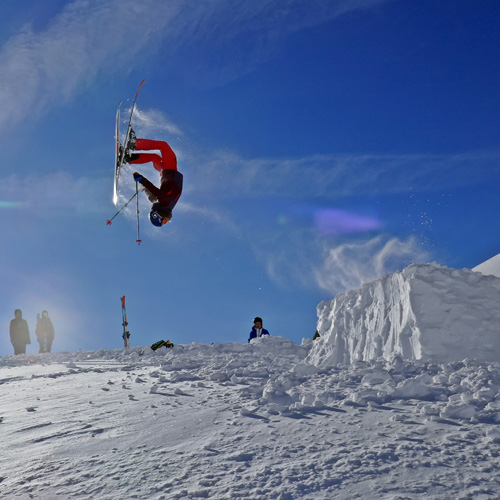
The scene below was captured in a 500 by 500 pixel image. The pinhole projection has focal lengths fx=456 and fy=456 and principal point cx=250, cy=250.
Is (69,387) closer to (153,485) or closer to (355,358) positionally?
(153,485)

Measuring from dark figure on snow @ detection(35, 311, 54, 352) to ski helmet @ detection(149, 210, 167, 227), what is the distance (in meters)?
12.2

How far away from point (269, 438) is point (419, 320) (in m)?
4.65

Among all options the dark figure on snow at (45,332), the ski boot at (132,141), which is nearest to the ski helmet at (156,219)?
the ski boot at (132,141)

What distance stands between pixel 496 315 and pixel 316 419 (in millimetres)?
4911

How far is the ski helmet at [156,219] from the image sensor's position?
952cm

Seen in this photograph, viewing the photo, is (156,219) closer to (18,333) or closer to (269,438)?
(269,438)

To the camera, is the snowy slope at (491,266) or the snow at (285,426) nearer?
the snow at (285,426)

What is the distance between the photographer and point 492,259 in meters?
14.0

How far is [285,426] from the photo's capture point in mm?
3910

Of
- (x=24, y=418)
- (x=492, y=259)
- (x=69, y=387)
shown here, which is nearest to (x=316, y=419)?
(x=24, y=418)

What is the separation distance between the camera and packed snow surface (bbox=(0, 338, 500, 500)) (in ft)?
9.43

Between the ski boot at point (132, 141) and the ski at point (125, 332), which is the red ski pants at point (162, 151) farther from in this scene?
the ski at point (125, 332)

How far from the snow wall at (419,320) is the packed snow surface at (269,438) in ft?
3.40

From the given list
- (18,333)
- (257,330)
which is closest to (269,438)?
(257,330)
